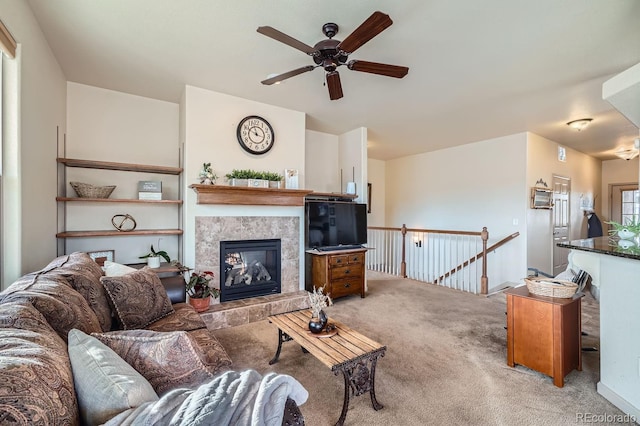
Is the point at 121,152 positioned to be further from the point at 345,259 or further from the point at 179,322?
the point at 345,259

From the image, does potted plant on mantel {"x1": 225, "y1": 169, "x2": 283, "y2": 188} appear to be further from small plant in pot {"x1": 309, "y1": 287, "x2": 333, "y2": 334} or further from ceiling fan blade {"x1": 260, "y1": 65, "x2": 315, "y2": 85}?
small plant in pot {"x1": 309, "y1": 287, "x2": 333, "y2": 334}

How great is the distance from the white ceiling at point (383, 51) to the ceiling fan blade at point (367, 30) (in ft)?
0.80

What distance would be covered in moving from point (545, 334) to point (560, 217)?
499 cm

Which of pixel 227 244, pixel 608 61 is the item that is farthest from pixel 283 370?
pixel 608 61

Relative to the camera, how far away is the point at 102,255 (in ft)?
10.8

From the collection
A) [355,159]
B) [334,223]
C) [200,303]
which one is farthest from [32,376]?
[355,159]

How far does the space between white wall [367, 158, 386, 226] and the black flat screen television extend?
9.29 feet

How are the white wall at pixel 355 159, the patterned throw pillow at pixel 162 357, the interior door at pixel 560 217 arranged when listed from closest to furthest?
1. the patterned throw pillow at pixel 162 357
2. the white wall at pixel 355 159
3. the interior door at pixel 560 217

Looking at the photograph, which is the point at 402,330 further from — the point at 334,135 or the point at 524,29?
the point at 334,135

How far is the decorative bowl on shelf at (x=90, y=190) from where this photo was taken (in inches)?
122

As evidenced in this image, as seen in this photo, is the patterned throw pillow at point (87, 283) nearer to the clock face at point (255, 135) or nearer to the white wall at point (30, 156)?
the white wall at point (30, 156)

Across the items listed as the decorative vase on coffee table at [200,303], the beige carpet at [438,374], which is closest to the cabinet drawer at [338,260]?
the beige carpet at [438,374]

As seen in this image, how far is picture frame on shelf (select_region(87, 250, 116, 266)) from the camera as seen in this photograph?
3190mm
